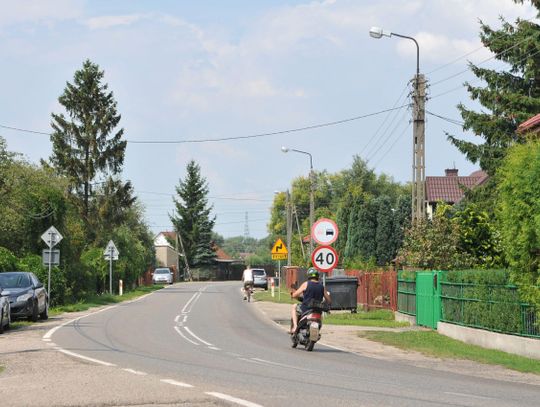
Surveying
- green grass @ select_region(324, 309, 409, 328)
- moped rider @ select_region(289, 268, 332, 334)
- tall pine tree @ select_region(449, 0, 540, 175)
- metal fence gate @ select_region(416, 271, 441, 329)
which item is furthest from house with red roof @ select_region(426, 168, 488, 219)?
moped rider @ select_region(289, 268, 332, 334)

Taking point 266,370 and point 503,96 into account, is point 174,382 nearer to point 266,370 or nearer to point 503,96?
point 266,370

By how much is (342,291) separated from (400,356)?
14.8 meters

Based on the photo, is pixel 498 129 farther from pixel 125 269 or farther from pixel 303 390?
pixel 125 269

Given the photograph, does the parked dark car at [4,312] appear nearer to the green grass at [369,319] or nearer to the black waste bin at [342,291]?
the green grass at [369,319]

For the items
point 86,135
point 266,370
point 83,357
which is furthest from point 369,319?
point 86,135

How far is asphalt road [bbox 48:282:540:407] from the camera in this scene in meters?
10.6

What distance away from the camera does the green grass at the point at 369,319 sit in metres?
27.7

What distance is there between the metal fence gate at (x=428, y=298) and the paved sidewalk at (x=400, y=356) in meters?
0.63

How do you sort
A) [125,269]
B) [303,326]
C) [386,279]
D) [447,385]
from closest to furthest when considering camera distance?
[447,385]
[303,326]
[386,279]
[125,269]

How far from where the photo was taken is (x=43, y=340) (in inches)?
771

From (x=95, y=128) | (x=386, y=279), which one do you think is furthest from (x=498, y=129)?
(x=95, y=128)

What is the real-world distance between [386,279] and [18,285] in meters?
13.4

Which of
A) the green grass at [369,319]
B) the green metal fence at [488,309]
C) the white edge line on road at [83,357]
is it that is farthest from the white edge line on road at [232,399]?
the green grass at [369,319]

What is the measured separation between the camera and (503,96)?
1415 inches
